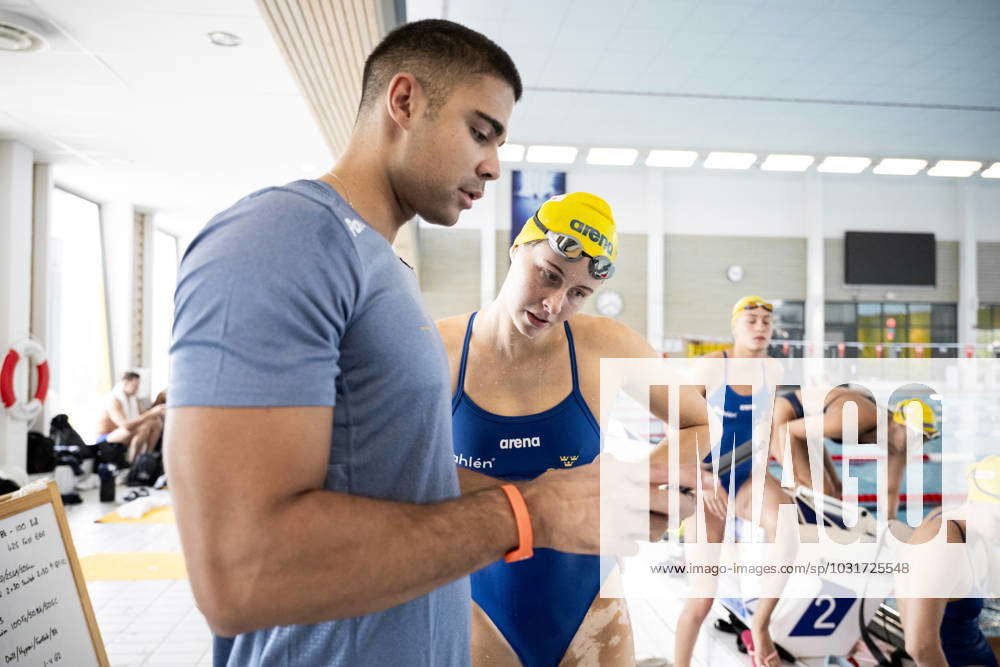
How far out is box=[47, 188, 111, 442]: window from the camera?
10.0 metres

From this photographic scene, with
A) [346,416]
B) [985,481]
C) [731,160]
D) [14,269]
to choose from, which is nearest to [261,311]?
[346,416]

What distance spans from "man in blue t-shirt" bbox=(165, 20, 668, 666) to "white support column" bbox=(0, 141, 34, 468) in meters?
8.49

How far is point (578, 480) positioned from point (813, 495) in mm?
4246

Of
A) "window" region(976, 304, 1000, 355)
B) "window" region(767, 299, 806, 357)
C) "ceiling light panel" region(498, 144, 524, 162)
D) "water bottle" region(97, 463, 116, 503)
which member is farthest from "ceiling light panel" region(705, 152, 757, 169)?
"water bottle" region(97, 463, 116, 503)

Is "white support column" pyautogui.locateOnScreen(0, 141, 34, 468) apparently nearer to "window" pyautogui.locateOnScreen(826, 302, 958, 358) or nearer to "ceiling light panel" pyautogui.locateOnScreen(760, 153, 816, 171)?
"ceiling light panel" pyautogui.locateOnScreen(760, 153, 816, 171)

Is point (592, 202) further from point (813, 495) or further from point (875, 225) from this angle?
point (875, 225)

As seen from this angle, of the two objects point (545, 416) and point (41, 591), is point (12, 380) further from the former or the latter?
point (545, 416)

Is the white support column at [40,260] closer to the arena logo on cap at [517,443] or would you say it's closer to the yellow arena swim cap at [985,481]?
the arena logo on cap at [517,443]

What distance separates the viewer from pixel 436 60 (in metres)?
1.03

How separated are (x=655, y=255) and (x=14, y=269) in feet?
42.4

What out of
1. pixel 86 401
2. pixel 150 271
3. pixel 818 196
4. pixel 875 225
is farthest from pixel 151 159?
pixel 875 225

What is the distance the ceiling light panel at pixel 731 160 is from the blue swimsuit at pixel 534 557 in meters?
11.6

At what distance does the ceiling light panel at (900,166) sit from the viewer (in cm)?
1299

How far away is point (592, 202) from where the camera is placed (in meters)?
2.00
